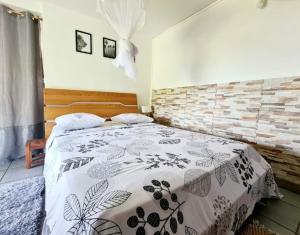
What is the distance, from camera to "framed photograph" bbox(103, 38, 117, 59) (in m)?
3.08

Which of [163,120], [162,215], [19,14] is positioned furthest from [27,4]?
[162,215]

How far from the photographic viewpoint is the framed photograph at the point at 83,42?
9.20ft

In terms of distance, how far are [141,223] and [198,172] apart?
497 millimetres

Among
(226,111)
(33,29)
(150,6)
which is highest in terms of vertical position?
(150,6)

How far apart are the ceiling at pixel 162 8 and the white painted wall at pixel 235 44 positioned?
166mm

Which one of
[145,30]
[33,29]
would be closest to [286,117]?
[145,30]

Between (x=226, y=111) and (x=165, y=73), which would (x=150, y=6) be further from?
(x=226, y=111)

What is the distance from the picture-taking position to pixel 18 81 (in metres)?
2.53

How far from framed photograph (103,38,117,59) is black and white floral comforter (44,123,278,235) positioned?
7.03 feet

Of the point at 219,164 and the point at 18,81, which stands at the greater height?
the point at 18,81

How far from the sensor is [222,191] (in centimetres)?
109

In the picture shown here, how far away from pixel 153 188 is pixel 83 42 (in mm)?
2888

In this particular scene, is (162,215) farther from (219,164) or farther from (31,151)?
(31,151)

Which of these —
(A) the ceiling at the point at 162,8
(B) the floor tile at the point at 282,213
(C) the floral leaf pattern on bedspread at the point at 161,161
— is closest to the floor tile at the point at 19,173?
(C) the floral leaf pattern on bedspread at the point at 161,161
